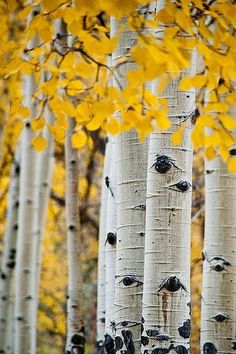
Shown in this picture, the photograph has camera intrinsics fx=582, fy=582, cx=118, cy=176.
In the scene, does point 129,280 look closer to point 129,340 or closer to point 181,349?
point 129,340

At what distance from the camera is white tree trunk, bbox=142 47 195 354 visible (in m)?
2.15

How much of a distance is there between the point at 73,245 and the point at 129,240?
1.97 m

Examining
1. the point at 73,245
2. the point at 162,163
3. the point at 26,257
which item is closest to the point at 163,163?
the point at 162,163

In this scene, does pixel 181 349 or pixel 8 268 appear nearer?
pixel 181 349

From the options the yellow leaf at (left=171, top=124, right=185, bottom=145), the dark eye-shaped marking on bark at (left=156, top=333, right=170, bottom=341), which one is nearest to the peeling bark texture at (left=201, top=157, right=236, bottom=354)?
the dark eye-shaped marking on bark at (left=156, top=333, right=170, bottom=341)

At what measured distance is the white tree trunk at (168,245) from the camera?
7.05ft

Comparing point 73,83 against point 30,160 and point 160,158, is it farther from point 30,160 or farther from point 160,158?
point 30,160

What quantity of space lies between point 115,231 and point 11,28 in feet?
17.9

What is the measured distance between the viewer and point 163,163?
2.22m

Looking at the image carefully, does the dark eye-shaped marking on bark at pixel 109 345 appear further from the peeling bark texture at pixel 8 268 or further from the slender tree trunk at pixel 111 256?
the peeling bark texture at pixel 8 268

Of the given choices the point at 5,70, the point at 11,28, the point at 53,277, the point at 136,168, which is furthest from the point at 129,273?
the point at 53,277

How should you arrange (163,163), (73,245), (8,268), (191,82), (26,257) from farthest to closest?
(8,268), (26,257), (73,245), (163,163), (191,82)

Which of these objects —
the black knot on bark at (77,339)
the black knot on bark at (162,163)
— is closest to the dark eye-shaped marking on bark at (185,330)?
the black knot on bark at (162,163)

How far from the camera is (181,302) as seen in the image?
2180 millimetres
